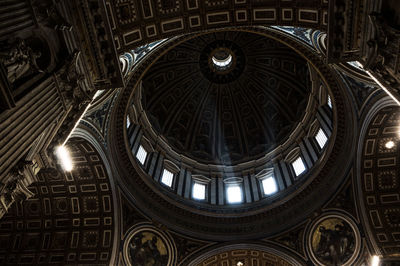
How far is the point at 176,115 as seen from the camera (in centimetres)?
2745

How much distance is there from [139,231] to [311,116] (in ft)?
40.9

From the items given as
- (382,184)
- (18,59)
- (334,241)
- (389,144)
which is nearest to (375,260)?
(334,241)

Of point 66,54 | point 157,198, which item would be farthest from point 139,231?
point 66,54

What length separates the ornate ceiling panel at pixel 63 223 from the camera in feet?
52.4

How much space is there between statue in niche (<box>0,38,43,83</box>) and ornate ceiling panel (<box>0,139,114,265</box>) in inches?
345

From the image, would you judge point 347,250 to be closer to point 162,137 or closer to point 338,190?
point 338,190

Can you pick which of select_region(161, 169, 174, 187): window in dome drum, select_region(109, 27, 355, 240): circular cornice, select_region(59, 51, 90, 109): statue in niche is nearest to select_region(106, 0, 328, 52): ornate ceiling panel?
select_region(59, 51, 90, 109): statue in niche

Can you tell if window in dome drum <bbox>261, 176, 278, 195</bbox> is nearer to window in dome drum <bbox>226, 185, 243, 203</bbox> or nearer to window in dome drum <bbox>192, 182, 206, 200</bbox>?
window in dome drum <bbox>226, 185, 243, 203</bbox>

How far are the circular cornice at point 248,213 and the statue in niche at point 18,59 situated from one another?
27.4ft

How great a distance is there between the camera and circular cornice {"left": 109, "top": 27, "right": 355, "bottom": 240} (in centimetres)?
1620

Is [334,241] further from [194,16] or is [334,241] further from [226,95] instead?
[226,95]

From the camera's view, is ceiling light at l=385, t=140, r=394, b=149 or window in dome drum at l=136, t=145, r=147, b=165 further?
window in dome drum at l=136, t=145, r=147, b=165

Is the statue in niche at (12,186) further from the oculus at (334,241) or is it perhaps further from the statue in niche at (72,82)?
the oculus at (334,241)

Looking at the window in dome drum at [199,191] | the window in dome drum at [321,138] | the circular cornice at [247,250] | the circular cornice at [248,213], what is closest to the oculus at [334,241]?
the circular cornice at [248,213]
